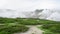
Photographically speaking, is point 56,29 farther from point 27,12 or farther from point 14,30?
point 27,12

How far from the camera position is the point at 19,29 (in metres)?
31.3

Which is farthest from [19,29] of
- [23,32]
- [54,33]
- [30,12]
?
[30,12]

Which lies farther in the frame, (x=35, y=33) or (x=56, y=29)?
(x=56, y=29)

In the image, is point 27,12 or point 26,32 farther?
point 27,12

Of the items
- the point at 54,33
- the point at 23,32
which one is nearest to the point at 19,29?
the point at 23,32

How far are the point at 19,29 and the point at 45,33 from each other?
15.2 ft

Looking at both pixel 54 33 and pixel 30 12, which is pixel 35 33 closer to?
pixel 54 33

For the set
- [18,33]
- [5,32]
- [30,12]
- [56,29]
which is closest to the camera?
[5,32]

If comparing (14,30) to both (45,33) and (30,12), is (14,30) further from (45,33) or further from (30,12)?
(30,12)

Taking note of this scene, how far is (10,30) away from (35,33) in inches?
150

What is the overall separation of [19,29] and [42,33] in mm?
3874

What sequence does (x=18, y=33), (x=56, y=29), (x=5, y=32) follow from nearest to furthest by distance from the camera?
(x=5, y=32) < (x=18, y=33) < (x=56, y=29)

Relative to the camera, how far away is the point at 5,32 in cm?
2806

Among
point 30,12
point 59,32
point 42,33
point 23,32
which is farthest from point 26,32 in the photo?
point 30,12
